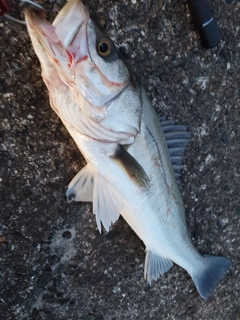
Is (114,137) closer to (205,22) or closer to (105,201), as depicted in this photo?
(105,201)

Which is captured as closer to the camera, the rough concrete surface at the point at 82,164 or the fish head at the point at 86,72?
the fish head at the point at 86,72

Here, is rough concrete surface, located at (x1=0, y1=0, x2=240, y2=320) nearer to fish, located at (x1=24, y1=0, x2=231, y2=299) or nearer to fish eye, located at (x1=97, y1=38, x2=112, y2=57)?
fish, located at (x1=24, y1=0, x2=231, y2=299)

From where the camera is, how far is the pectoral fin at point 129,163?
1.37 metres

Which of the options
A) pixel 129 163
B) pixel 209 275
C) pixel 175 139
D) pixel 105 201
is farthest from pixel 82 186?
pixel 209 275

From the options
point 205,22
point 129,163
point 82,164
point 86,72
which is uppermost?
point 205,22

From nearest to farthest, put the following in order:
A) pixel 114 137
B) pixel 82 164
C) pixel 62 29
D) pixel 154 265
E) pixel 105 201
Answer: pixel 62 29, pixel 114 137, pixel 105 201, pixel 82 164, pixel 154 265

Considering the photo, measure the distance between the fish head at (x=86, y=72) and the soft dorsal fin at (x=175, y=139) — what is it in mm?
229

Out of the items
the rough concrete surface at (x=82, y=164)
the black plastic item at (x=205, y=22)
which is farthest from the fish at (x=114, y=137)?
the black plastic item at (x=205, y=22)

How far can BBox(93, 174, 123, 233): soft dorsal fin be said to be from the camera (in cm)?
146

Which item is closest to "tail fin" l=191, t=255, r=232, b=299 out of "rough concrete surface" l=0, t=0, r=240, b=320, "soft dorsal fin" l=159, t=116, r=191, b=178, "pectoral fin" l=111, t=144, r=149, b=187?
"rough concrete surface" l=0, t=0, r=240, b=320

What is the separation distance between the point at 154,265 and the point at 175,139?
25.3 inches

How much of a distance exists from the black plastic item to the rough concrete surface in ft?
0.19

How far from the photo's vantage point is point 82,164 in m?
1.61

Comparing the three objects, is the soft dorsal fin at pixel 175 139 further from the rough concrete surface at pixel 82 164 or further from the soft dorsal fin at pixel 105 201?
the soft dorsal fin at pixel 105 201
